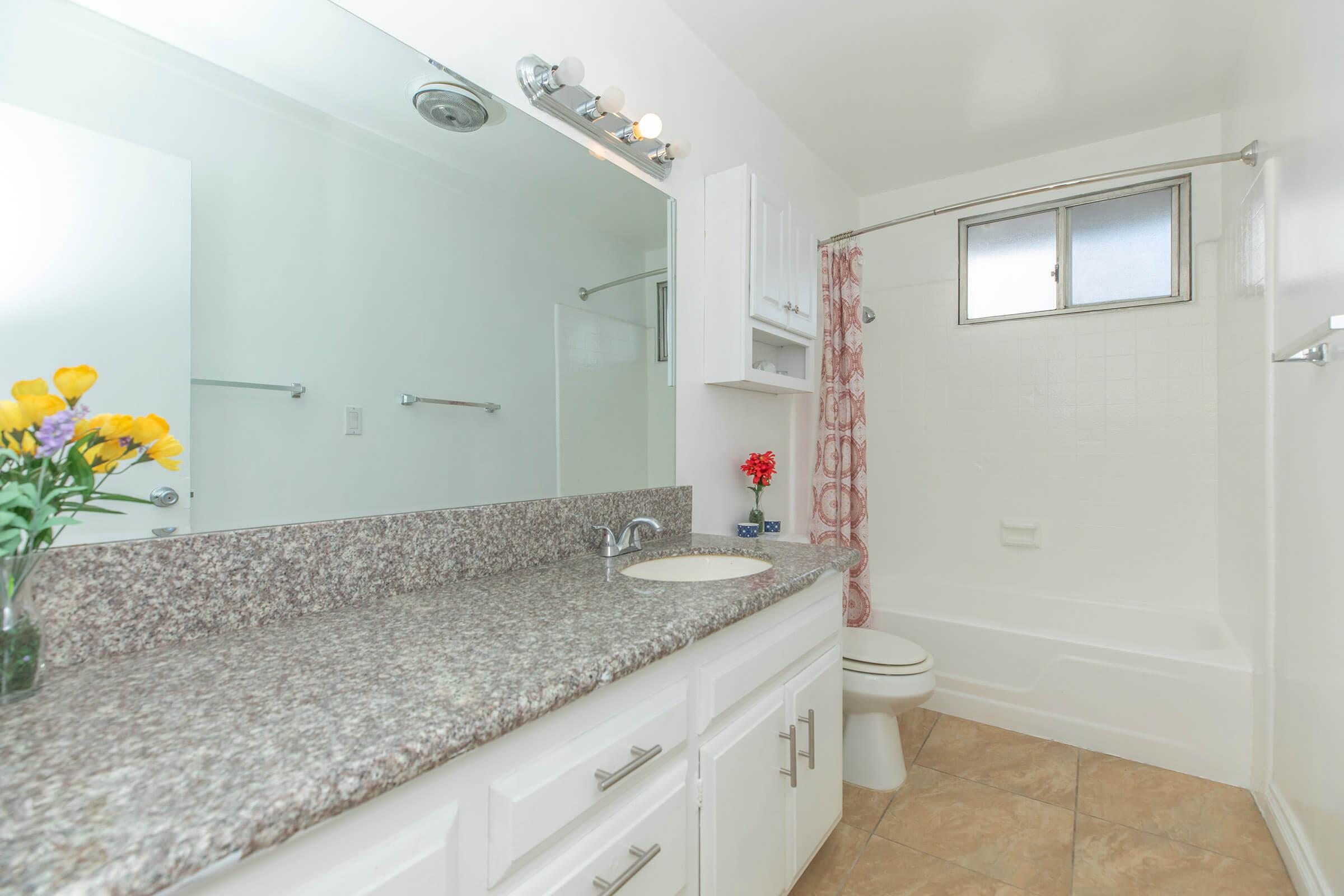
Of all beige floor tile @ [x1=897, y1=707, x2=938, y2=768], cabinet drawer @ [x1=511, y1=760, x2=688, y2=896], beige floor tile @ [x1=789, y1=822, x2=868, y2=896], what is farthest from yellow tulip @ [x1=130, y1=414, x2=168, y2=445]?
beige floor tile @ [x1=897, y1=707, x2=938, y2=768]

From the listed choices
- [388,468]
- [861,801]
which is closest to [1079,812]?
[861,801]

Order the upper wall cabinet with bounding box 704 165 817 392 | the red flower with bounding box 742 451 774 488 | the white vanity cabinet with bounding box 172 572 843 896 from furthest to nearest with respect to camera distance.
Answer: the red flower with bounding box 742 451 774 488 → the upper wall cabinet with bounding box 704 165 817 392 → the white vanity cabinet with bounding box 172 572 843 896

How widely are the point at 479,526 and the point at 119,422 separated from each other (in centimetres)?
64

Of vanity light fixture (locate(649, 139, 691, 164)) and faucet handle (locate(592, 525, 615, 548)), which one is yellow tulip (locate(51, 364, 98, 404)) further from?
vanity light fixture (locate(649, 139, 691, 164))

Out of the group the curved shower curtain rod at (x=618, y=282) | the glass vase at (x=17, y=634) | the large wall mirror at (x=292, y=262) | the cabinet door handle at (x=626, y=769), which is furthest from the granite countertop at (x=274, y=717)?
the curved shower curtain rod at (x=618, y=282)

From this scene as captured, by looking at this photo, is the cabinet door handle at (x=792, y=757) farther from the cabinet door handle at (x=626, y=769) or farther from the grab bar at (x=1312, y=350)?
the grab bar at (x=1312, y=350)

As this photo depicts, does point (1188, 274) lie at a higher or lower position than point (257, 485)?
higher

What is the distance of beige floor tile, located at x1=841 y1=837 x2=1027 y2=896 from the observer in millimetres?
1512

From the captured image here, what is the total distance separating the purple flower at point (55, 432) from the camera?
62 centimetres

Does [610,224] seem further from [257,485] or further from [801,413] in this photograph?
[801,413]

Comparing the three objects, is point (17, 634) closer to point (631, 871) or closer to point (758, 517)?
point (631, 871)

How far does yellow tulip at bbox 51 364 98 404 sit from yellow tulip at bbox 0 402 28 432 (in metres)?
0.04

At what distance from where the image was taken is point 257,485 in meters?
0.95

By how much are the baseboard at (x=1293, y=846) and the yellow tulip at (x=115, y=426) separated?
Result: 92.5 inches
